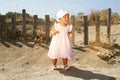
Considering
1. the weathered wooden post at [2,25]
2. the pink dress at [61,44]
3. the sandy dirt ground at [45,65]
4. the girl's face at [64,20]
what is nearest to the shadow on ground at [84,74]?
the sandy dirt ground at [45,65]

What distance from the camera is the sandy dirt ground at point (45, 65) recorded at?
9.25m

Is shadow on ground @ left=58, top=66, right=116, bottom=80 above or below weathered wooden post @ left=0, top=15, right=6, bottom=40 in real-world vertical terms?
below

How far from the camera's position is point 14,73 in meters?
9.91

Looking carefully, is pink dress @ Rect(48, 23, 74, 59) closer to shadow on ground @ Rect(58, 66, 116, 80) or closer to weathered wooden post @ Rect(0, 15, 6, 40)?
shadow on ground @ Rect(58, 66, 116, 80)

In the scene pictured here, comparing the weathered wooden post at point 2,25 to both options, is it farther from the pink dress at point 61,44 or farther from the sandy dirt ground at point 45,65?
the pink dress at point 61,44

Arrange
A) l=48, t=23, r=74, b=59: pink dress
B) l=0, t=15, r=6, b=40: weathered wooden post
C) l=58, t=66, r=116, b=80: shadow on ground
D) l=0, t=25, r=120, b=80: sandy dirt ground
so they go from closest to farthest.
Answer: l=58, t=66, r=116, b=80: shadow on ground, l=0, t=25, r=120, b=80: sandy dirt ground, l=48, t=23, r=74, b=59: pink dress, l=0, t=15, r=6, b=40: weathered wooden post

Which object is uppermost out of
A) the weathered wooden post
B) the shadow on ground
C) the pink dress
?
the weathered wooden post

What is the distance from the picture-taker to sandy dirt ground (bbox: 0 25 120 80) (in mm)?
9250

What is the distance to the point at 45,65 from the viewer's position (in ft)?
37.1

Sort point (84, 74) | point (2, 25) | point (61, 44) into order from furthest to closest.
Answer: point (2, 25) < point (61, 44) < point (84, 74)

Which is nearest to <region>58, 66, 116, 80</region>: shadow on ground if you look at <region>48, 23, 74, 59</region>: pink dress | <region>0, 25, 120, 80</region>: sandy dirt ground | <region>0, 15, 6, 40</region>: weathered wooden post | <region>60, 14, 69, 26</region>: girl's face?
<region>0, 25, 120, 80</region>: sandy dirt ground

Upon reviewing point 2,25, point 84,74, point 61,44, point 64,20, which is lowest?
point 84,74

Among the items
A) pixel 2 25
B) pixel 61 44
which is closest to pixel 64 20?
pixel 61 44

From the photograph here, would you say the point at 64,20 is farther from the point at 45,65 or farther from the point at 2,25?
the point at 2,25
